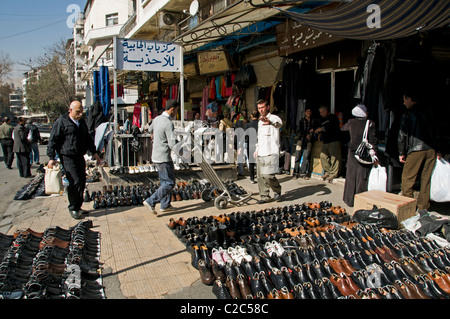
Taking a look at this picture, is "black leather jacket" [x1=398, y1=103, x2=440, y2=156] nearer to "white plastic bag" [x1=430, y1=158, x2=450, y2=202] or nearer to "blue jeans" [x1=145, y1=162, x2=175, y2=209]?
"white plastic bag" [x1=430, y1=158, x2=450, y2=202]

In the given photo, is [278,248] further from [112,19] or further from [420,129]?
[112,19]

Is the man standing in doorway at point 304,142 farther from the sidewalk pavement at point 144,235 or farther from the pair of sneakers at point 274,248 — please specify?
the pair of sneakers at point 274,248

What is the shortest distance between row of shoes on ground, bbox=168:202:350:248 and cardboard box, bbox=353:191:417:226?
35cm

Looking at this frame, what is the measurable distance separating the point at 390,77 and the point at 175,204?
4568mm

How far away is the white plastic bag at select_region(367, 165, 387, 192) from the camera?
553 cm

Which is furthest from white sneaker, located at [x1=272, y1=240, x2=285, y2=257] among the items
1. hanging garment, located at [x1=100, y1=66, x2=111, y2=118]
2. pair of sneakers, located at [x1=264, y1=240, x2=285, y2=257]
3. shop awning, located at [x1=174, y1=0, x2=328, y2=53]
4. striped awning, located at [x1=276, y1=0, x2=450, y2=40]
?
hanging garment, located at [x1=100, y1=66, x2=111, y2=118]

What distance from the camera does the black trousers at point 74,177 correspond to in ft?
17.9

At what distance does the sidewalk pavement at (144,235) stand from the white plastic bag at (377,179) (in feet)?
2.07

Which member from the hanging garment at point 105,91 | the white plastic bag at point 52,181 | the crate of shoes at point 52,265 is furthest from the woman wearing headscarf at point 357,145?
the hanging garment at point 105,91

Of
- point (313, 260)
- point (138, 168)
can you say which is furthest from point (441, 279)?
point (138, 168)

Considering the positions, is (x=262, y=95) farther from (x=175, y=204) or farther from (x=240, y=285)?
(x=240, y=285)

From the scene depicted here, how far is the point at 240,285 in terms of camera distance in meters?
3.12

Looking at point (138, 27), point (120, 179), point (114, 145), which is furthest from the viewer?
point (138, 27)
